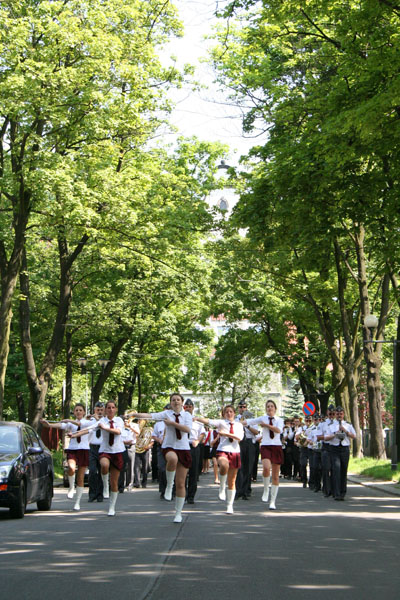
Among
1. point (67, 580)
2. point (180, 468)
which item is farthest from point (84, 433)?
point (67, 580)

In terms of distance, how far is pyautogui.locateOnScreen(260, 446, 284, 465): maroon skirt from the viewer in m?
16.7

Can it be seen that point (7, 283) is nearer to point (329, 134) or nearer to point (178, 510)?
point (329, 134)

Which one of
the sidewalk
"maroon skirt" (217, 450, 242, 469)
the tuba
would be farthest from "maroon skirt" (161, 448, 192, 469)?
the tuba

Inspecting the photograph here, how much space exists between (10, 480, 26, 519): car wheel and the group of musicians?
1.33m

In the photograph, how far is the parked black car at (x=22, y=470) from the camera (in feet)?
46.5

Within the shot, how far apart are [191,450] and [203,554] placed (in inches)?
389

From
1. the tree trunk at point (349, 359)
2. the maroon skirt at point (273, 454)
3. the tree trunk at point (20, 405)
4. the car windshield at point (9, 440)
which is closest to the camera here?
the car windshield at point (9, 440)

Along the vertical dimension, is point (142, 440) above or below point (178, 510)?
above

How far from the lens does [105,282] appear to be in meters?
39.2

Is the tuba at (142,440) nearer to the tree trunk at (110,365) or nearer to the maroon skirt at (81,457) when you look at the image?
the maroon skirt at (81,457)

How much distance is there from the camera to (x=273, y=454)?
16.8m

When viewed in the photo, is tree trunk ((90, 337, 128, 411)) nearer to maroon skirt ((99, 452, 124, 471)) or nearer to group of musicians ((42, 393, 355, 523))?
group of musicians ((42, 393, 355, 523))

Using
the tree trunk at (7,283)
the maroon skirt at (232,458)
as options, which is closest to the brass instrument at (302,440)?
the tree trunk at (7,283)

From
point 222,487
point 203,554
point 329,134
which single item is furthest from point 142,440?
point 203,554
